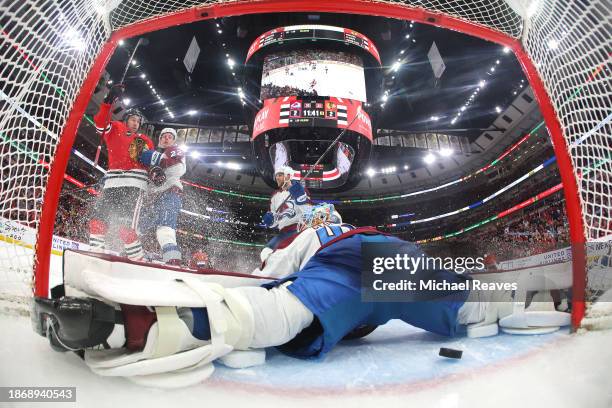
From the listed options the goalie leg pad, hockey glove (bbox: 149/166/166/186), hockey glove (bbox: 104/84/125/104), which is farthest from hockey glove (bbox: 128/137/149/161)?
the goalie leg pad

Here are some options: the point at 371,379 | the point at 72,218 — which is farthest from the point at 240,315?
the point at 72,218

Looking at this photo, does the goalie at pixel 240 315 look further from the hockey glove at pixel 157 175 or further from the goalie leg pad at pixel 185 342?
the hockey glove at pixel 157 175

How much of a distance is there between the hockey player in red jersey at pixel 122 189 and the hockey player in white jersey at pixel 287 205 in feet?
2.43

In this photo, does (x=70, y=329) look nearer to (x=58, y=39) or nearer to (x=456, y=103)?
(x=58, y=39)

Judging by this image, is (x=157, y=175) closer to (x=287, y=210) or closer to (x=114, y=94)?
(x=114, y=94)

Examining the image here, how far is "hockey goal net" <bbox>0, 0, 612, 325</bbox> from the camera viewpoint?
99 cm

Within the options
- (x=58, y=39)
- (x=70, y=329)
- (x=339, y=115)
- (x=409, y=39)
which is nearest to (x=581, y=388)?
(x=70, y=329)

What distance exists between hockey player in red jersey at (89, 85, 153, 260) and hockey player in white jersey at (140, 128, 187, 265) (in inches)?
2.7

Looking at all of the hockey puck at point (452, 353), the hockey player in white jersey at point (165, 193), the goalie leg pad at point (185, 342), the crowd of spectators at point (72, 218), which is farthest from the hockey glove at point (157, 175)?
the crowd of spectators at point (72, 218)

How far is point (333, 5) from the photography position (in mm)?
1432

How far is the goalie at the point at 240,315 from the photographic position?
0.53 meters

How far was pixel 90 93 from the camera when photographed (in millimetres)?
1154

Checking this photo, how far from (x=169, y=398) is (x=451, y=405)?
1.34 ft

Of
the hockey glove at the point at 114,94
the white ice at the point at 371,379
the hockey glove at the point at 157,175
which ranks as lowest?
the white ice at the point at 371,379
